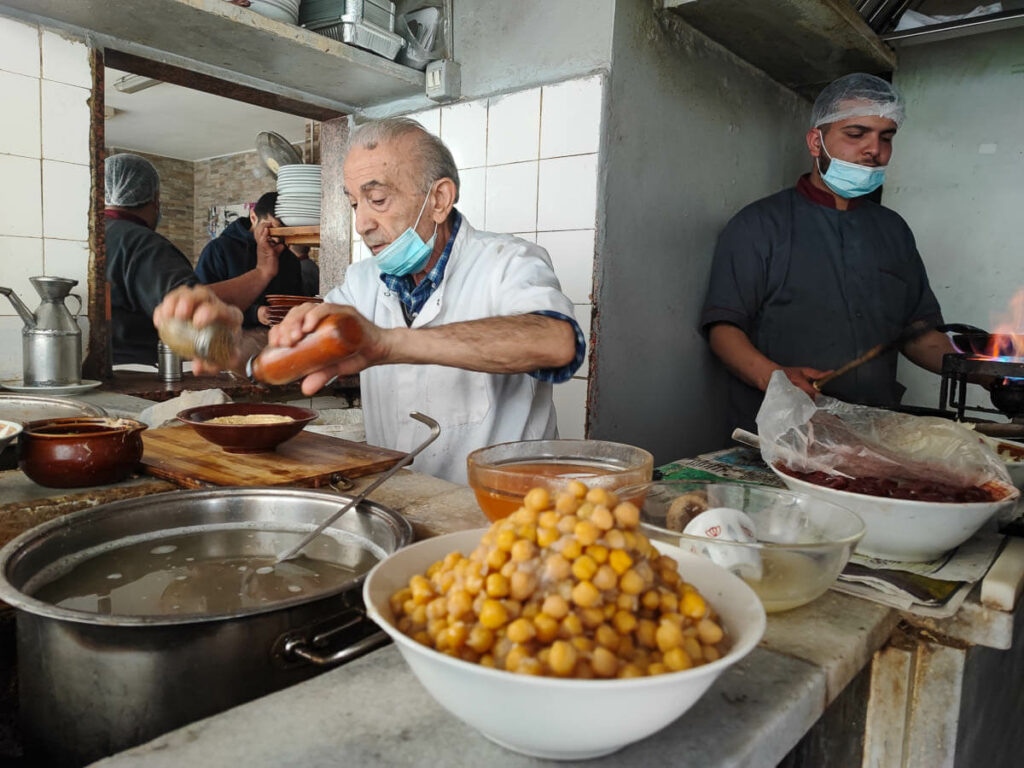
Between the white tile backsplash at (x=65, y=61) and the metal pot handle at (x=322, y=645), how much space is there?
2877mm

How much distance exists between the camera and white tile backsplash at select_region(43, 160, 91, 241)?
2828mm

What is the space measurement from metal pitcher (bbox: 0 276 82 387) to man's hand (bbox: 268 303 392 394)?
5.70 ft

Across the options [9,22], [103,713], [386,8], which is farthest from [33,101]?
[103,713]

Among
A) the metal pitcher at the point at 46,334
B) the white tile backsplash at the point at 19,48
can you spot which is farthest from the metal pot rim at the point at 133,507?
the white tile backsplash at the point at 19,48

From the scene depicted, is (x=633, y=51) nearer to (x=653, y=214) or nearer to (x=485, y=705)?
(x=653, y=214)

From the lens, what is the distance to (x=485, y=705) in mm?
603

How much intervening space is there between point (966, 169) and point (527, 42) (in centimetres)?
249

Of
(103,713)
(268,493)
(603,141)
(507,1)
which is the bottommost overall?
(103,713)

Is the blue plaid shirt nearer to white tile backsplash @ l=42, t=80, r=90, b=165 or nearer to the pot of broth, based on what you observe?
the pot of broth

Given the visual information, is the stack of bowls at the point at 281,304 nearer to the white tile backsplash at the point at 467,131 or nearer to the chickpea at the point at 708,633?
the white tile backsplash at the point at 467,131

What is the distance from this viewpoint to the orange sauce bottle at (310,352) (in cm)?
128

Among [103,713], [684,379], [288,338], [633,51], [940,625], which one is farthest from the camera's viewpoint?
[684,379]

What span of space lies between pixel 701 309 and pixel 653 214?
0.65 metres

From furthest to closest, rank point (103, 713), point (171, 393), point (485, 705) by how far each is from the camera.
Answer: point (171, 393) < point (103, 713) < point (485, 705)
